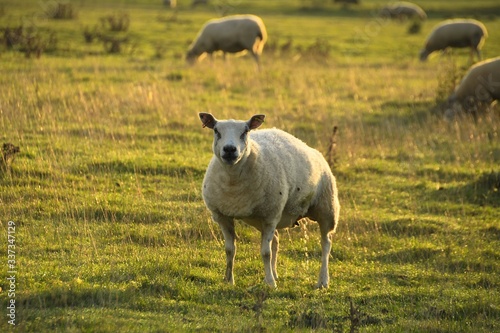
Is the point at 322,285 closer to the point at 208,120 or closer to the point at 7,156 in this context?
the point at 208,120

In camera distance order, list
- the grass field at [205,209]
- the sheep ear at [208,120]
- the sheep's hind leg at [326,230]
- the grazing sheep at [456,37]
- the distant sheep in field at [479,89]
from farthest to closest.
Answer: the grazing sheep at [456,37] < the distant sheep in field at [479,89] < the sheep's hind leg at [326,230] < the sheep ear at [208,120] < the grass field at [205,209]

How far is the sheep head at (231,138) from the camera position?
6.56 meters

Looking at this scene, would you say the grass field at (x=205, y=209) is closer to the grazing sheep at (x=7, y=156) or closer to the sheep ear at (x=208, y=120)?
the grazing sheep at (x=7, y=156)

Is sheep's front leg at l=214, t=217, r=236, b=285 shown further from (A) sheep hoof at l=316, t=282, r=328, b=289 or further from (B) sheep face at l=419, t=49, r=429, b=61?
(B) sheep face at l=419, t=49, r=429, b=61

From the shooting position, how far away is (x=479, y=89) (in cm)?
1677

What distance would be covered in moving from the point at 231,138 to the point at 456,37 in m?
24.4

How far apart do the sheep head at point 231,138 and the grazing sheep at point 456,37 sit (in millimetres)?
22995

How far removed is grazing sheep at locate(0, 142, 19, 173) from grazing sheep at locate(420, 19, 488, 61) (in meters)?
21.6

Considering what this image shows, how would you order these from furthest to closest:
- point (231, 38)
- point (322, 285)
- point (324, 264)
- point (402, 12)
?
1. point (402, 12)
2. point (231, 38)
3. point (324, 264)
4. point (322, 285)

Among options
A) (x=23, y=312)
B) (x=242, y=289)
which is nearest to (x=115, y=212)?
(x=242, y=289)

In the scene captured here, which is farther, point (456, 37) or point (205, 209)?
point (456, 37)

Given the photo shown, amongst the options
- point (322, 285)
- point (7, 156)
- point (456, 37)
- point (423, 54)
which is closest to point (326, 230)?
point (322, 285)

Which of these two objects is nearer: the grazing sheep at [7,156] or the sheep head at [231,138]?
the sheep head at [231,138]

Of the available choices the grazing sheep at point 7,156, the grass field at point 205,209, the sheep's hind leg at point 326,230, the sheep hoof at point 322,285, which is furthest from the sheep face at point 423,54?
the sheep hoof at point 322,285
